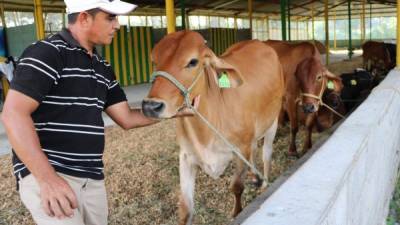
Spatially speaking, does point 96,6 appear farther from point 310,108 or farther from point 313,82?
point 313,82

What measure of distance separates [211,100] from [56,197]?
5.74ft

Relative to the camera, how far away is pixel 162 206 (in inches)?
158

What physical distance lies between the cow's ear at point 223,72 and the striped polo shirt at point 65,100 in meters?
0.95

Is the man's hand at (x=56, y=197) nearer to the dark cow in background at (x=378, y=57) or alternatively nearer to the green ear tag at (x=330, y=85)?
the green ear tag at (x=330, y=85)

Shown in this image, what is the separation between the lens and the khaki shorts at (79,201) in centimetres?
185

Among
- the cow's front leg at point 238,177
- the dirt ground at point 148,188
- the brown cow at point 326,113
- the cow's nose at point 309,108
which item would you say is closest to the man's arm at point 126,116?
the cow's front leg at point 238,177

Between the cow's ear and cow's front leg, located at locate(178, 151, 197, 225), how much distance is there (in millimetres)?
637

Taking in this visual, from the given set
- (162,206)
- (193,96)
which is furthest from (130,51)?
(193,96)

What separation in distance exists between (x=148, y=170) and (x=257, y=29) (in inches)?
1025

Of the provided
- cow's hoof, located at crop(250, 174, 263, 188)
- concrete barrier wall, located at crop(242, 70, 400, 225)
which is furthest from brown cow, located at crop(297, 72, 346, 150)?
concrete barrier wall, located at crop(242, 70, 400, 225)

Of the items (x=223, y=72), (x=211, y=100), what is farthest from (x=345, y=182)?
(x=211, y=100)

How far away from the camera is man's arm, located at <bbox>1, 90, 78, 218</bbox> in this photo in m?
1.65

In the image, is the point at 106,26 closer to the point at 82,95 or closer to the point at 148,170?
the point at 82,95

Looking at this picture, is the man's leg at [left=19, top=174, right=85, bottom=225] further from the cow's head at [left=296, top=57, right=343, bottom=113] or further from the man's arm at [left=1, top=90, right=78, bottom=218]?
the cow's head at [left=296, top=57, right=343, bottom=113]
